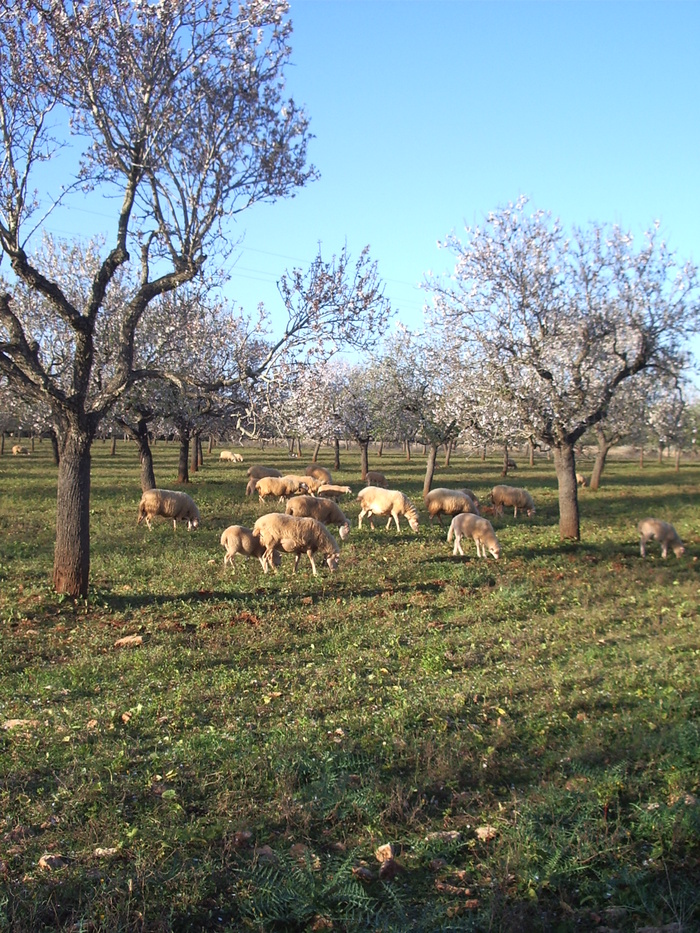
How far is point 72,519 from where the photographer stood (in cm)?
1335

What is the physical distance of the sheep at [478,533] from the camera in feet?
64.0

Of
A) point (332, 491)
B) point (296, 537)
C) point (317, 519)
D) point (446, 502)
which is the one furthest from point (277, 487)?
point (296, 537)

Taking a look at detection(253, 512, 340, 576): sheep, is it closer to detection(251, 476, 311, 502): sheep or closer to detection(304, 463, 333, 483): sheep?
detection(251, 476, 311, 502): sheep

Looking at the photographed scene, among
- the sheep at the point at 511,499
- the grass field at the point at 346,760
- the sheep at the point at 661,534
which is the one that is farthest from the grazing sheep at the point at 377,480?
the grass field at the point at 346,760

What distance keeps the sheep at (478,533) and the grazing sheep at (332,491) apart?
519 inches

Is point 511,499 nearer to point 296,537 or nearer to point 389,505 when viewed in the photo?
point 389,505

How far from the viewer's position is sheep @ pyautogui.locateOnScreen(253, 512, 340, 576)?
56.3ft

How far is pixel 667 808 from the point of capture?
Result: 18.1 ft

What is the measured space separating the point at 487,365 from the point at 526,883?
1773 centimetres

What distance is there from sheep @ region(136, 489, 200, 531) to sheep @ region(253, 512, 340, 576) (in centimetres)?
621

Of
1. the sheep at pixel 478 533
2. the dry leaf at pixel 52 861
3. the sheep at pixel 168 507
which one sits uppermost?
the sheep at pixel 168 507

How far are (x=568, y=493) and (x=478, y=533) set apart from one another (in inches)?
175

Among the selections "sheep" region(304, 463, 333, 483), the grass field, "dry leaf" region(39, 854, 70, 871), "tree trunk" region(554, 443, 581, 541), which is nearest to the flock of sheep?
"tree trunk" region(554, 443, 581, 541)

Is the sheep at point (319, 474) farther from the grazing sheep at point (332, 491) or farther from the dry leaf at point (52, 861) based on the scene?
the dry leaf at point (52, 861)
